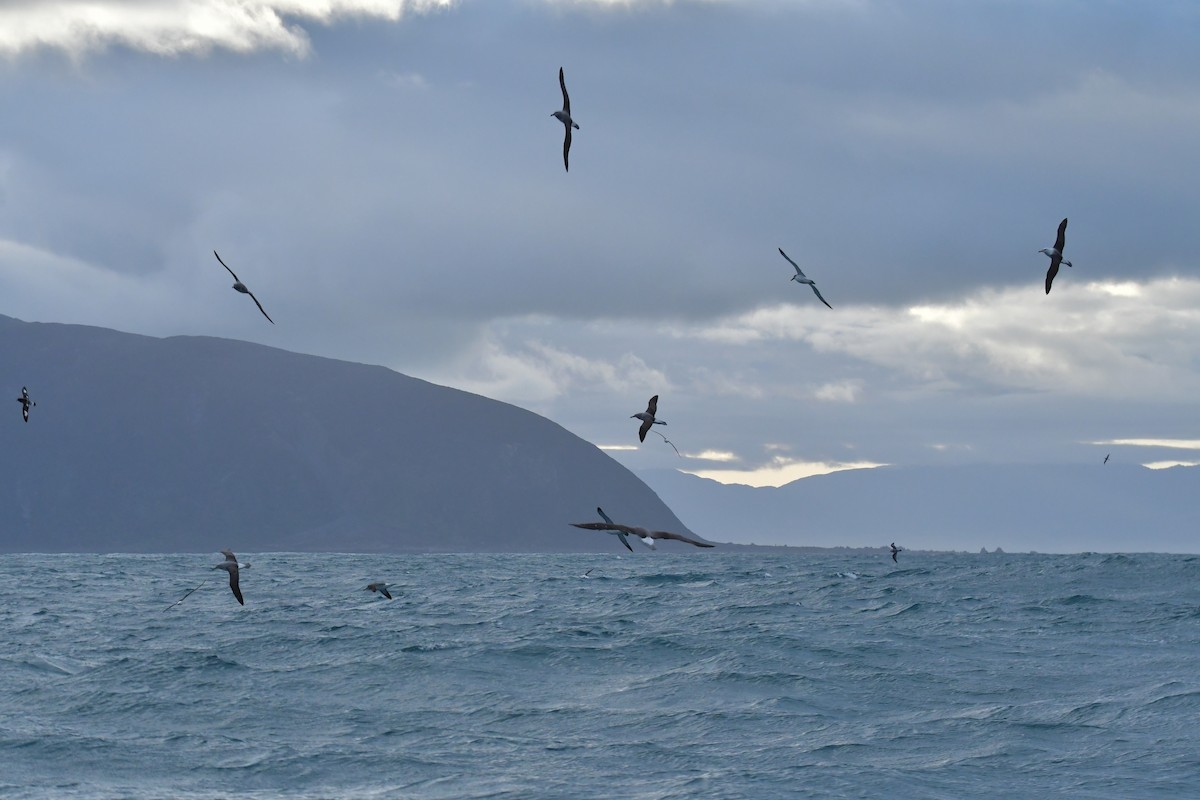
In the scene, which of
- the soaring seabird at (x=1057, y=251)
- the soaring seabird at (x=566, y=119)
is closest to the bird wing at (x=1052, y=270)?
the soaring seabird at (x=1057, y=251)

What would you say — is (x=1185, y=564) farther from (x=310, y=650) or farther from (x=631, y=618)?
(x=310, y=650)

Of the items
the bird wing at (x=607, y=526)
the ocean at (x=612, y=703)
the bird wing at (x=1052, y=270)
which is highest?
the bird wing at (x=1052, y=270)

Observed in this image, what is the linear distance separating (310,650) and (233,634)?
8171mm

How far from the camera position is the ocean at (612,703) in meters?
31.1

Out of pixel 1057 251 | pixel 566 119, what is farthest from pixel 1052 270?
pixel 566 119

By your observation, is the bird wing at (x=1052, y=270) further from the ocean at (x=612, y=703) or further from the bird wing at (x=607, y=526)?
the bird wing at (x=607, y=526)

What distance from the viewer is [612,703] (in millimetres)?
40500

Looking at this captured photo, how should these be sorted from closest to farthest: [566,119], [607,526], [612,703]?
[607,526]
[566,119]
[612,703]

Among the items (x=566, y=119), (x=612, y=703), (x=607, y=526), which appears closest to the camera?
(x=607, y=526)

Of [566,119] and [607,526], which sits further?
[566,119]

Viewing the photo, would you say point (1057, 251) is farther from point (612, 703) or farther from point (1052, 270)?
point (612, 703)

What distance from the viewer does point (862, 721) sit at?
37.0m

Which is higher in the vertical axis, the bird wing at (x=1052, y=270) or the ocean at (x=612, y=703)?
the bird wing at (x=1052, y=270)

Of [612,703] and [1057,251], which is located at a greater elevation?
[1057,251]
